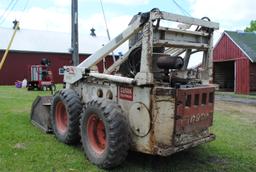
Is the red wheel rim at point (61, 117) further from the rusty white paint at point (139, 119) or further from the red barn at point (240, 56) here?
the red barn at point (240, 56)

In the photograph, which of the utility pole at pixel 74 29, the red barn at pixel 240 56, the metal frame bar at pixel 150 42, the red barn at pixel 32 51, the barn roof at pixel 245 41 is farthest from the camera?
the red barn at pixel 32 51

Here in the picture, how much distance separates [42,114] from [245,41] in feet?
63.1

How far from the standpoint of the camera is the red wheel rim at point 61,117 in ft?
21.8

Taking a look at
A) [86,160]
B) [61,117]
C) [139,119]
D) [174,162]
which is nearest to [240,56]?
[61,117]

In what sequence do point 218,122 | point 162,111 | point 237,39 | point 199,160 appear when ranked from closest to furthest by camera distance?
point 162,111 → point 199,160 → point 218,122 → point 237,39

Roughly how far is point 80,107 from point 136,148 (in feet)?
4.80

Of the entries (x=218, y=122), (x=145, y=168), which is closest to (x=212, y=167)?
(x=145, y=168)

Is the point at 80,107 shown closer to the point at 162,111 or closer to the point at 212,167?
the point at 162,111

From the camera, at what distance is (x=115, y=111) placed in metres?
5.10

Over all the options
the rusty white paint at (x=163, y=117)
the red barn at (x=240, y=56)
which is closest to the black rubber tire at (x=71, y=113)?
the rusty white paint at (x=163, y=117)

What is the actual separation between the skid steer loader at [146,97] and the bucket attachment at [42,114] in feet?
3.47

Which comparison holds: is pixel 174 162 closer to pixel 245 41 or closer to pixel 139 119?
pixel 139 119

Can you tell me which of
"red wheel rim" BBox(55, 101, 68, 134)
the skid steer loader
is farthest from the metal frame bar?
"red wheel rim" BBox(55, 101, 68, 134)

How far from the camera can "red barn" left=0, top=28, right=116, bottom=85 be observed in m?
25.2
